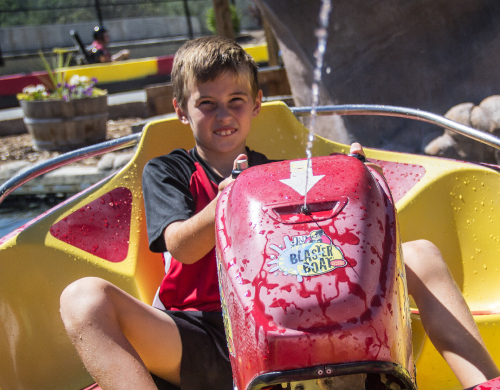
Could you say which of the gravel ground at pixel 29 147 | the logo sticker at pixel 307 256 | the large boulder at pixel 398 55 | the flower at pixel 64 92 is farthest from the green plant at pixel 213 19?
the logo sticker at pixel 307 256

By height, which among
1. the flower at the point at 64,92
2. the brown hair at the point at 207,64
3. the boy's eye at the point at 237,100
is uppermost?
the flower at the point at 64,92

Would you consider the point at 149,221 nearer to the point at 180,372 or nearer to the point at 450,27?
the point at 180,372

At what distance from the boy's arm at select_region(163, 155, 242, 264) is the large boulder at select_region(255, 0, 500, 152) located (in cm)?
312

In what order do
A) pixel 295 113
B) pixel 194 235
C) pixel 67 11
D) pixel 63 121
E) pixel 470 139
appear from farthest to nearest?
pixel 67 11 → pixel 63 121 → pixel 470 139 → pixel 295 113 → pixel 194 235

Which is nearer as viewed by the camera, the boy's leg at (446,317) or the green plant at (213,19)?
the boy's leg at (446,317)

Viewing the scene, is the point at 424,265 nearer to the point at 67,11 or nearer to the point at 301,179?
the point at 301,179

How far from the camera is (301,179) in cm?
104

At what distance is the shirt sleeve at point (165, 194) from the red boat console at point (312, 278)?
24cm

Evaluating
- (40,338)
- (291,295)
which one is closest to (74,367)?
(40,338)

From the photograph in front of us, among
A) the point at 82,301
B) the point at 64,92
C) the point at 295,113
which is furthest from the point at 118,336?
the point at 64,92

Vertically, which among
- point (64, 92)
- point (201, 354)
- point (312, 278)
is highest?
point (64, 92)

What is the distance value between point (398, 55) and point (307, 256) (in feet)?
11.8

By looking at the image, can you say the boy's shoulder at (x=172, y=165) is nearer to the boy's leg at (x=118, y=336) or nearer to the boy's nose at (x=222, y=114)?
the boy's nose at (x=222, y=114)

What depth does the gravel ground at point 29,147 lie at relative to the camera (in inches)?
223
